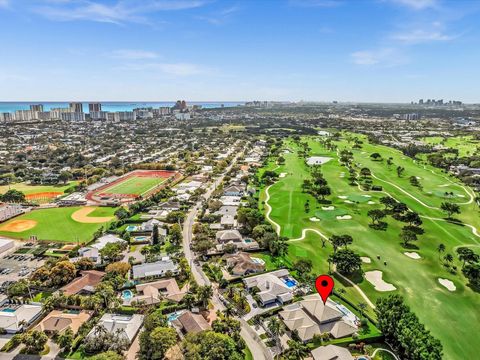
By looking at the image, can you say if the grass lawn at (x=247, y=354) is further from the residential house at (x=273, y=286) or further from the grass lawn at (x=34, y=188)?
the grass lawn at (x=34, y=188)

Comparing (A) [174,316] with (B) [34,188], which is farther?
(B) [34,188]

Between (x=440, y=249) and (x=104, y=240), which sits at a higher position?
(x=440, y=249)

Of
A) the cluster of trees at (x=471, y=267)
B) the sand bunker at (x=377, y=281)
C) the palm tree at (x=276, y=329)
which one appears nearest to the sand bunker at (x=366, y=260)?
the sand bunker at (x=377, y=281)

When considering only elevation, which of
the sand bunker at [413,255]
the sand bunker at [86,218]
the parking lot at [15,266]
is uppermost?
the sand bunker at [413,255]

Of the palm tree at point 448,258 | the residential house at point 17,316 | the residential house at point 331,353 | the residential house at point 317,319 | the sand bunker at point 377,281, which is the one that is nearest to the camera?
the residential house at point 331,353

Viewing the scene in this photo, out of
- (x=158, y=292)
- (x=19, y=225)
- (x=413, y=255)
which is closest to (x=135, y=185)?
(x=19, y=225)

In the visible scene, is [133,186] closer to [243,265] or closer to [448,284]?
[243,265]

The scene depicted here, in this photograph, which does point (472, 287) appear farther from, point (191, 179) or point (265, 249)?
point (191, 179)

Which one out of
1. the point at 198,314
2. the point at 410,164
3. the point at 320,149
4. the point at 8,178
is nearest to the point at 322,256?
the point at 198,314
